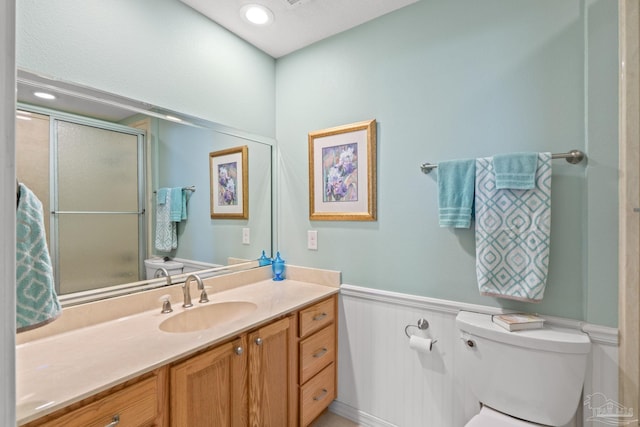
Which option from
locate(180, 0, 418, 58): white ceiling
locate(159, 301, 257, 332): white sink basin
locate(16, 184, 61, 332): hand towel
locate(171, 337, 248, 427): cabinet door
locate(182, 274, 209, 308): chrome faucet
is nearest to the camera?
locate(16, 184, 61, 332): hand towel

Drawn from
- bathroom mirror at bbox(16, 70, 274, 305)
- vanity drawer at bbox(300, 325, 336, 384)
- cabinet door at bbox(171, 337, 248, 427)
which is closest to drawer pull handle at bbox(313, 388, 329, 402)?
vanity drawer at bbox(300, 325, 336, 384)

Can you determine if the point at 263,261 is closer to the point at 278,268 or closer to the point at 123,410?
the point at 278,268

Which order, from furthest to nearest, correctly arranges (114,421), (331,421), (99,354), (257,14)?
(331,421), (257,14), (99,354), (114,421)

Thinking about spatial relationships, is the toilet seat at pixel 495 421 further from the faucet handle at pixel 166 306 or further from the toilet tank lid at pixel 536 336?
the faucet handle at pixel 166 306

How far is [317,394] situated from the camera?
5.52ft

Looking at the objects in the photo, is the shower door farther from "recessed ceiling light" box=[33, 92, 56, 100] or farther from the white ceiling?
the white ceiling

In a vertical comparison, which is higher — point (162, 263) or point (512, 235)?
point (512, 235)

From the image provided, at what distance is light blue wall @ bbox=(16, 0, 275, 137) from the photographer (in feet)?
3.78

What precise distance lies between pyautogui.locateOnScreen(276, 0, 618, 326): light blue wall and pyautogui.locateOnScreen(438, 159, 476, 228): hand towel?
97 mm

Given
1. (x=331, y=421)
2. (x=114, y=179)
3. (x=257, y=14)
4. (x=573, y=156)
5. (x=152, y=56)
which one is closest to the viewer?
(x=573, y=156)

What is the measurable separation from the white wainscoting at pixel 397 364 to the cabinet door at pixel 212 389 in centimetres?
80

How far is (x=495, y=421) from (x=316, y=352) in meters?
0.89

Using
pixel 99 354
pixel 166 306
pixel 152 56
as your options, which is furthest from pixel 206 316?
pixel 152 56

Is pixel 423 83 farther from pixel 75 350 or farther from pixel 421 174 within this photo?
pixel 75 350
